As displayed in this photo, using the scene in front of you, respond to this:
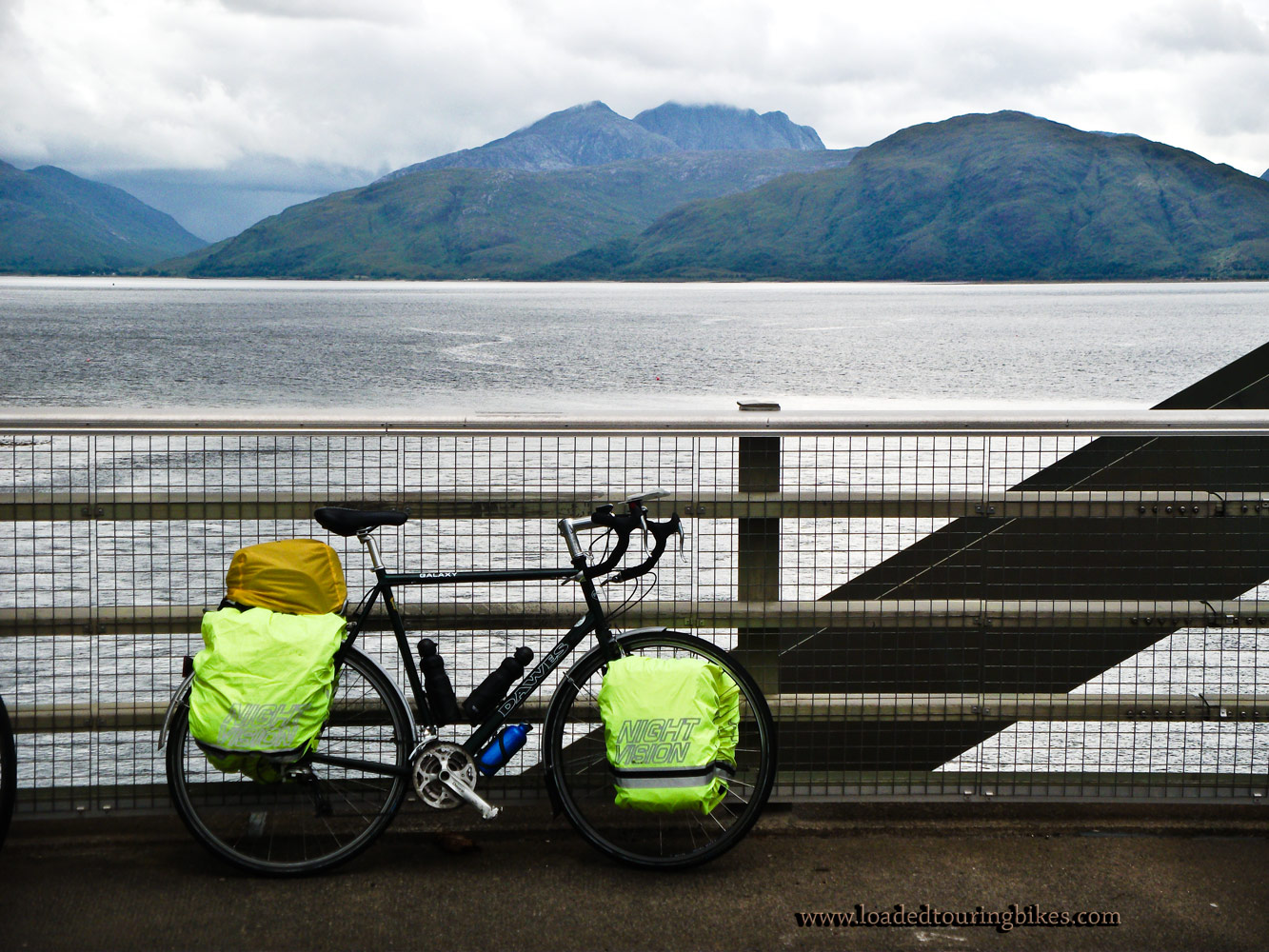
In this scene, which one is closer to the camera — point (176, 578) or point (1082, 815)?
point (1082, 815)

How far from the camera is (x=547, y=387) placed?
58.8 metres

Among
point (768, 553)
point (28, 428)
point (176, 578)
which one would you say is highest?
point (28, 428)

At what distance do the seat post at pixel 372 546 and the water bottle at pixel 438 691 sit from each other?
257 millimetres

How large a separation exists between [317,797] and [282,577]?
0.68m

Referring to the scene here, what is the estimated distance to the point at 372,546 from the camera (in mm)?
3848

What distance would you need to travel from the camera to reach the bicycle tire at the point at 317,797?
3.88 m

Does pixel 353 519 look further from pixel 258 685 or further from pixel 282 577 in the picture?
pixel 258 685

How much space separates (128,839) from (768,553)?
88.2 inches

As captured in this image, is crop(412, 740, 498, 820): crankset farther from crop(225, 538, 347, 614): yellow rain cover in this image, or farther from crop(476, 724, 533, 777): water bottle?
crop(225, 538, 347, 614): yellow rain cover

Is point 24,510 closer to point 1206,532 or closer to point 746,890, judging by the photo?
point 746,890

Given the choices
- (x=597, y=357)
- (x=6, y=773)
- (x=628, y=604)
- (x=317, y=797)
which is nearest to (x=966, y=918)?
(x=628, y=604)

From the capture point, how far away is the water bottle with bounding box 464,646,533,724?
3902mm

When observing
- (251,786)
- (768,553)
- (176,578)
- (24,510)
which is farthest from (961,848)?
(176,578)

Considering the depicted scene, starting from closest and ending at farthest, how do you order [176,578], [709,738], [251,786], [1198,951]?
[1198,951] → [709,738] → [251,786] → [176,578]
